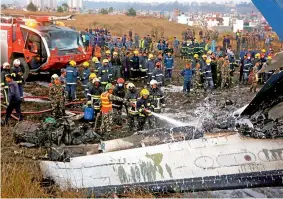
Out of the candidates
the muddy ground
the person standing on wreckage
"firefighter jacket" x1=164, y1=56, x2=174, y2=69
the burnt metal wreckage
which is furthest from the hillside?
the burnt metal wreckage

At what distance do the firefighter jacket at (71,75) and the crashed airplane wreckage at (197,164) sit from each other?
667cm

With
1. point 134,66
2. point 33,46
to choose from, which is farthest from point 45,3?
point 33,46

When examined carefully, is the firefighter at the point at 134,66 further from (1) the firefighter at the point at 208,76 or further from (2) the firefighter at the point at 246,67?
(2) the firefighter at the point at 246,67

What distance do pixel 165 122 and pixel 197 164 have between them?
4.77 m

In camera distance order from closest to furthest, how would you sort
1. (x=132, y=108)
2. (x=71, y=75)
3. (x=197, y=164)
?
1. (x=197, y=164)
2. (x=132, y=108)
3. (x=71, y=75)

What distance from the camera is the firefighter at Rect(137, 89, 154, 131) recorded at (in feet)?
31.8

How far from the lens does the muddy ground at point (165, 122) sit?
20.9 feet

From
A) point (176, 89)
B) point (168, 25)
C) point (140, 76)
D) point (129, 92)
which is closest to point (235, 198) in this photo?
point (129, 92)

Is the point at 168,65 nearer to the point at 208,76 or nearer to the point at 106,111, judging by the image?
the point at 208,76

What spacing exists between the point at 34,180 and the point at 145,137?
81.4 inches

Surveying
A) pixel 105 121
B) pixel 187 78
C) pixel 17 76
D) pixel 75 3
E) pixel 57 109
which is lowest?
pixel 57 109

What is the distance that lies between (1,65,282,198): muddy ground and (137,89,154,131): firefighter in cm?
44

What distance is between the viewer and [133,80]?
17.5m

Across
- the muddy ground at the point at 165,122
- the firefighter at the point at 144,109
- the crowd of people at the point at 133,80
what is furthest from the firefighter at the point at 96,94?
the firefighter at the point at 144,109
